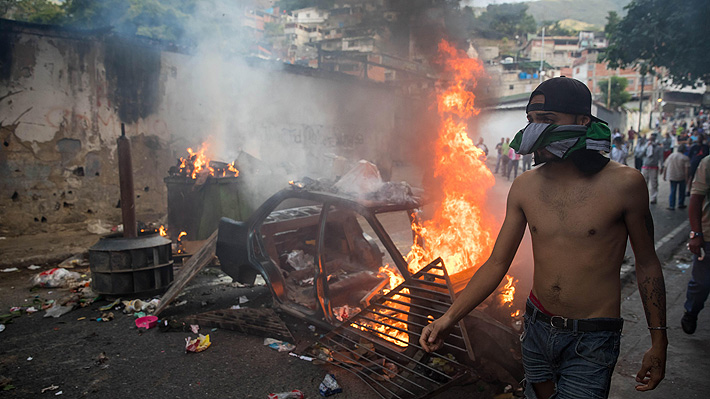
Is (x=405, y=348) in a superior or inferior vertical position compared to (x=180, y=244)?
superior

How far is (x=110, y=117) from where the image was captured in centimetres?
941

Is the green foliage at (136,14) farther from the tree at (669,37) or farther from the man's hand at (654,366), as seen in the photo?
the man's hand at (654,366)

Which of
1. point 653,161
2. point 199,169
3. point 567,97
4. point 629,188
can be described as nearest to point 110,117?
point 199,169

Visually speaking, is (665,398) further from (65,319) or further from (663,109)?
(663,109)

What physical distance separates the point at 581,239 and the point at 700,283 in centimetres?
295

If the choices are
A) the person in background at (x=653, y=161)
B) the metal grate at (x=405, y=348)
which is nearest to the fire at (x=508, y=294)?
the metal grate at (x=405, y=348)

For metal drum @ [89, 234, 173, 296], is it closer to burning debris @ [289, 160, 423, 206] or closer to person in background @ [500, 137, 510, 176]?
burning debris @ [289, 160, 423, 206]

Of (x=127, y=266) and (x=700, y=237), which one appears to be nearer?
(x=700, y=237)

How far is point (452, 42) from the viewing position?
11078 millimetres

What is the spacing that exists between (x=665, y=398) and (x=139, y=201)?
32.9 feet

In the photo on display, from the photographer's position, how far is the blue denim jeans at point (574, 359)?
179 cm

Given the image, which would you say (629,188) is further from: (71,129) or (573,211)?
(71,129)

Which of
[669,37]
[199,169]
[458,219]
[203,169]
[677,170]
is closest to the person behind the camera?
[458,219]

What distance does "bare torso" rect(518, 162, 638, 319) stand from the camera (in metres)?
1.81
